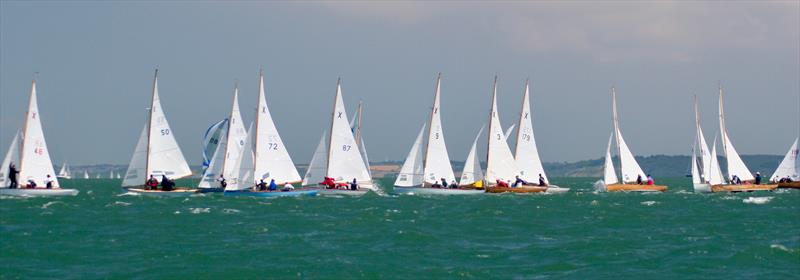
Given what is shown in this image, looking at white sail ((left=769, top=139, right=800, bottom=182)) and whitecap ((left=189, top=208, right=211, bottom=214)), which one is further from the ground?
white sail ((left=769, top=139, right=800, bottom=182))

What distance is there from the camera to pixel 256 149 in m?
72.5

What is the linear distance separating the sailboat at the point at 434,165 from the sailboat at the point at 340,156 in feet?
11.0

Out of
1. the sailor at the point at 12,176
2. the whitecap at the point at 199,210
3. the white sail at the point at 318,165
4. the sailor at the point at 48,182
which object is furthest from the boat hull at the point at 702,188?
the sailor at the point at 12,176

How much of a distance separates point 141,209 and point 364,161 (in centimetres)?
2633

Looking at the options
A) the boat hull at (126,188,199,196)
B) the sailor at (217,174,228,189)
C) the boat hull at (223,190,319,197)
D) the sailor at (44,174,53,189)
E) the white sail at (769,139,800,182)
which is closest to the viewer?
the boat hull at (223,190,319,197)

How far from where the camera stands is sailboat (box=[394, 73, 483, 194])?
252ft

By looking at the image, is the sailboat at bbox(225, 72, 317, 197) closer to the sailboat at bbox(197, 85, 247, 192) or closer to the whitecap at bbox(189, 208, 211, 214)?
the sailboat at bbox(197, 85, 247, 192)

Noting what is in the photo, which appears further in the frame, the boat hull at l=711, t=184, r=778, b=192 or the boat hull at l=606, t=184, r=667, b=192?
the boat hull at l=606, t=184, r=667, b=192

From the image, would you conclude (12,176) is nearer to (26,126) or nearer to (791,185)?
(26,126)

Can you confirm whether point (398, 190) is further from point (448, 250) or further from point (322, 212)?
point (448, 250)

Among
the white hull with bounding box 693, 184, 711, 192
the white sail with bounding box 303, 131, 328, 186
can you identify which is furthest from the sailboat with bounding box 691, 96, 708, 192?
the white sail with bounding box 303, 131, 328, 186

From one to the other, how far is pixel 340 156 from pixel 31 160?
19.7 metres

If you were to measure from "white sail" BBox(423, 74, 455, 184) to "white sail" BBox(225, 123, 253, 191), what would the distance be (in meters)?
12.4

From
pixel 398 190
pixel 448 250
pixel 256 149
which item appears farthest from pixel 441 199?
pixel 448 250
